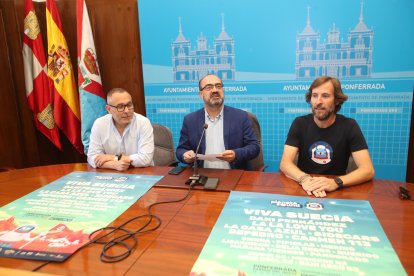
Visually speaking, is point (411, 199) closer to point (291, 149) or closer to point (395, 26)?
point (291, 149)

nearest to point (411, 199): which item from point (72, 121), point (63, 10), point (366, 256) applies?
point (366, 256)

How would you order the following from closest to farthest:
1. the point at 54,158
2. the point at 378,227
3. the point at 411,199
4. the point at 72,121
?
1. the point at 378,227
2. the point at 411,199
3. the point at 72,121
4. the point at 54,158

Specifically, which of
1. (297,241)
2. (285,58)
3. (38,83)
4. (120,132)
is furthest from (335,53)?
(38,83)

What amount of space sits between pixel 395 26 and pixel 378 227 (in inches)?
85.1

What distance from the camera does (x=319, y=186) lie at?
4.74ft

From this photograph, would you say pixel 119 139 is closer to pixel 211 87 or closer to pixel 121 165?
pixel 121 165

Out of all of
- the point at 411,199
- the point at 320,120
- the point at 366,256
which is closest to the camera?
the point at 366,256

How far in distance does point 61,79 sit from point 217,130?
1800mm

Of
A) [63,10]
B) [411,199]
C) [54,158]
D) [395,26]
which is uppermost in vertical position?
[63,10]

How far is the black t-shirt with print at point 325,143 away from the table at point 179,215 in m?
0.31

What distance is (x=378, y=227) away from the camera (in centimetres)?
111

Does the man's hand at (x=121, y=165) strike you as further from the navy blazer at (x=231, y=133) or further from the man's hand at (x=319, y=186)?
the man's hand at (x=319, y=186)

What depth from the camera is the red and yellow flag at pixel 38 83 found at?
310 cm

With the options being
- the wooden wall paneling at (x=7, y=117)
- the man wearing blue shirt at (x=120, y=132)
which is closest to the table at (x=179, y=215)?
the man wearing blue shirt at (x=120, y=132)
